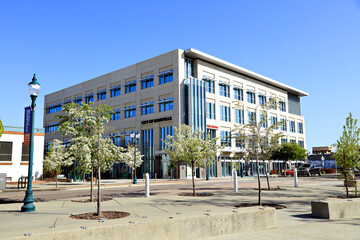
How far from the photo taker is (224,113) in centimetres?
5397

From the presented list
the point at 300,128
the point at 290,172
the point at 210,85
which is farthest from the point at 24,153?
the point at 300,128

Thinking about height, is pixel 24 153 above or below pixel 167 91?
below

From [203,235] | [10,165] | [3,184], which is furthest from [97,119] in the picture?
[10,165]

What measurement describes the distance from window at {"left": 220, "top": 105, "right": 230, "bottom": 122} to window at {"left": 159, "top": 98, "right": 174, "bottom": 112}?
1012cm

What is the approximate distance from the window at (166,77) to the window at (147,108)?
4.20 metres

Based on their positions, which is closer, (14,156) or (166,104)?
(14,156)

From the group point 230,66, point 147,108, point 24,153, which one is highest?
point 230,66

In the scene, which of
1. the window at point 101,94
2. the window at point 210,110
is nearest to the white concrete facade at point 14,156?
the window at point 101,94

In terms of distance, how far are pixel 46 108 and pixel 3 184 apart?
59.4m

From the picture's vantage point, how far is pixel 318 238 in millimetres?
6852

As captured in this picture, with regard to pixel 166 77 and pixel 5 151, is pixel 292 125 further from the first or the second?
pixel 5 151

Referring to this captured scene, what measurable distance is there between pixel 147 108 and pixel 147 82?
436 centimetres

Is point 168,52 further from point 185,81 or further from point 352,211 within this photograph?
point 352,211

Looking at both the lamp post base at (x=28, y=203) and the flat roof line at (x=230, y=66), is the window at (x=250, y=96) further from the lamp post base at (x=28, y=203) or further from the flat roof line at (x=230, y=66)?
the lamp post base at (x=28, y=203)
